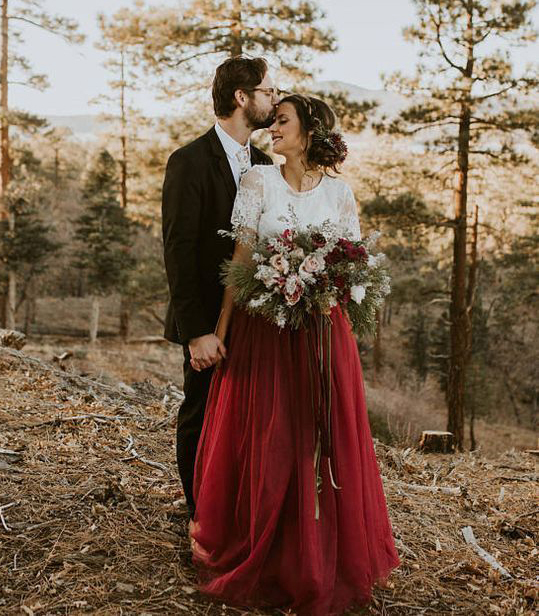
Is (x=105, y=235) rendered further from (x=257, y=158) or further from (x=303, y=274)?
(x=303, y=274)

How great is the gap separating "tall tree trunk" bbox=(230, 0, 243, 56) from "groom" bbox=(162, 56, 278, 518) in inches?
419

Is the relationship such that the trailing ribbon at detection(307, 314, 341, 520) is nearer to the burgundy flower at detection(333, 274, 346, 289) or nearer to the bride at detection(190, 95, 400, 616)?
the bride at detection(190, 95, 400, 616)

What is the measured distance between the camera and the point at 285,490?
2.96m

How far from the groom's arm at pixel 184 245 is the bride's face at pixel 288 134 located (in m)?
0.47

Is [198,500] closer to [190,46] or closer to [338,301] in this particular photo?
[338,301]

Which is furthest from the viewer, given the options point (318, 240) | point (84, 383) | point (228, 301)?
point (84, 383)

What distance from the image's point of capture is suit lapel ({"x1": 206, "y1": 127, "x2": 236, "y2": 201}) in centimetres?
341

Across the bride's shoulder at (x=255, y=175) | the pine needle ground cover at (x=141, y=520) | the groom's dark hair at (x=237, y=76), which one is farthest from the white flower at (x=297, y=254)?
the pine needle ground cover at (x=141, y=520)

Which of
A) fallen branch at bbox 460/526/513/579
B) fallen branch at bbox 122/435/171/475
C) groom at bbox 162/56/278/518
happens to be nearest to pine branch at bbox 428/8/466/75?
groom at bbox 162/56/278/518

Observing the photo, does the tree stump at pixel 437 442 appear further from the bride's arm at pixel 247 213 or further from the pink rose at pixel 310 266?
the pink rose at pixel 310 266

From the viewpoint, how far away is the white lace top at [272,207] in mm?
3092

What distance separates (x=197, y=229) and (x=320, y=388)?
106 cm

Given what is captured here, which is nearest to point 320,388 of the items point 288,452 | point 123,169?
point 288,452

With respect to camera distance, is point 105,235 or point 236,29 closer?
point 236,29
